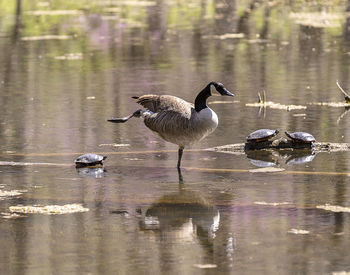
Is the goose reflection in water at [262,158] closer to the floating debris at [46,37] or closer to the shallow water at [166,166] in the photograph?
the shallow water at [166,166]

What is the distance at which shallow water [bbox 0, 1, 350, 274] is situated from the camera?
8.22 m

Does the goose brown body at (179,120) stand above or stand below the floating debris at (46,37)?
above

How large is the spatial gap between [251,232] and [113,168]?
3.31m

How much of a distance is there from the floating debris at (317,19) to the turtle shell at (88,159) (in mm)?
18753

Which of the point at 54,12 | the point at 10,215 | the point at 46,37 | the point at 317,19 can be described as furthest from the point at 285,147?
the point at 54,12

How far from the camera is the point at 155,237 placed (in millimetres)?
8734

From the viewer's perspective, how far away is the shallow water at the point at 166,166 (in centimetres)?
822

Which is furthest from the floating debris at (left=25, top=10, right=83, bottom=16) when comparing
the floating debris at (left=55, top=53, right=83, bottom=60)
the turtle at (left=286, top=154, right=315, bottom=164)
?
the turtle at (left=286, top=154, right=315, bottom=164)

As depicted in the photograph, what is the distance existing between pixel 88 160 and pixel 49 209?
2.01 meters

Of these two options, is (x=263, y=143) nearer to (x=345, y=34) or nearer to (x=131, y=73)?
(x=131, y=73)

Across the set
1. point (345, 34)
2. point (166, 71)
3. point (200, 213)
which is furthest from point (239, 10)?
point (200, 213)

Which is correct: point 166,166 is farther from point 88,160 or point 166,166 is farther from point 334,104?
point 334,104

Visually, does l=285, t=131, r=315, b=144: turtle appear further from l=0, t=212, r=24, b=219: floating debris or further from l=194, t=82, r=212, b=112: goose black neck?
l=0, t=212, r=24, b=219: floating debris

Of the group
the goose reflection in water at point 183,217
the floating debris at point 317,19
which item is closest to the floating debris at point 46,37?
the floating debris at point 317,19
